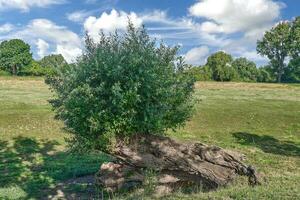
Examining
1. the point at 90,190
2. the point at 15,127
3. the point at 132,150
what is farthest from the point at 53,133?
the point at 132,150

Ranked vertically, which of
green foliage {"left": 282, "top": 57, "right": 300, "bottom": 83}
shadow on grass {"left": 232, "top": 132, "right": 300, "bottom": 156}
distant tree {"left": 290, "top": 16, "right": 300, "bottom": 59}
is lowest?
shadow on grass {"left": 232, "top": 132, "right": 300, "bottom": 156}

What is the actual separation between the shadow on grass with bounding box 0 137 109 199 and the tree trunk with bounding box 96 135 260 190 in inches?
92.4

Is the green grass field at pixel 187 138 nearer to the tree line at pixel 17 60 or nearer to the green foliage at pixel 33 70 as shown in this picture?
the green foliage at pixel 33 70

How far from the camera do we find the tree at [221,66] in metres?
132

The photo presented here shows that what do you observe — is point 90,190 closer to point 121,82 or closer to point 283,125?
point 121,82

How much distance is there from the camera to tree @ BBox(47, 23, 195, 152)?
14.5 m

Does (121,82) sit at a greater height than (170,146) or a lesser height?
greater

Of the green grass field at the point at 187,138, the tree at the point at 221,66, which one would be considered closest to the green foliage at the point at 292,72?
the tree at the point at 221,66

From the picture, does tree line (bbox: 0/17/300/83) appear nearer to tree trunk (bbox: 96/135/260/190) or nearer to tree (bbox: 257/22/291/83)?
tree (bbox: 257/22/291/83)

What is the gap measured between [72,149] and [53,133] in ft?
47.9

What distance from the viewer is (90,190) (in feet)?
55.5

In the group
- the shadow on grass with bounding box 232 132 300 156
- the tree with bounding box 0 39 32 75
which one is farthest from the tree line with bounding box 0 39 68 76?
the shadow on grass with bounding box 232 132 300 156

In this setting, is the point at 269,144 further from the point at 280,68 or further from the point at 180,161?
the point at 280,68

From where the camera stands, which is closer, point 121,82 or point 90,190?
point 121,82
